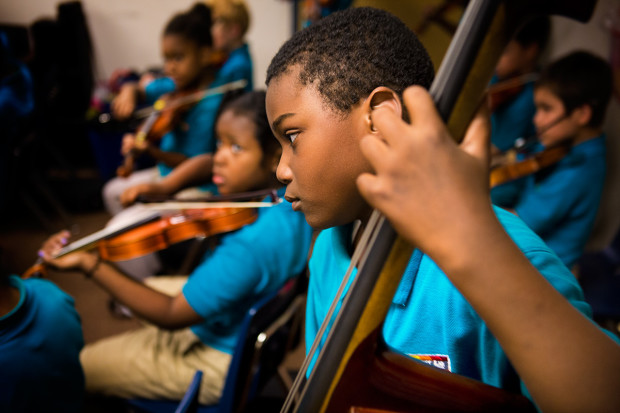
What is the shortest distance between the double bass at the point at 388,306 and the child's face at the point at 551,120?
123 cm

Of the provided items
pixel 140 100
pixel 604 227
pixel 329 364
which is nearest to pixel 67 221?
pixel 140 100

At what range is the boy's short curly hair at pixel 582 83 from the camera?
1.31 metres

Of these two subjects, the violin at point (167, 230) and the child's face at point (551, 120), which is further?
the child's face at point (551, 120)

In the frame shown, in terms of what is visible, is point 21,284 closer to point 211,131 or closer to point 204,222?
point 204,222

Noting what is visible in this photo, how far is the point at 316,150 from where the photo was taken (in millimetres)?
414

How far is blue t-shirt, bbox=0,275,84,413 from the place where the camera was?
2.23 ft

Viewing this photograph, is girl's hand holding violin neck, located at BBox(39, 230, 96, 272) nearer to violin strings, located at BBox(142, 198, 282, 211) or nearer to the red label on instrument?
violin strings, located at BBox(142, 198, 282, 211)

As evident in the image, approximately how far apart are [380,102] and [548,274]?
0.25 meters

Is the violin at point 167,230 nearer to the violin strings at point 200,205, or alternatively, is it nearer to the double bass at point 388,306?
the violin strings at point 200,205

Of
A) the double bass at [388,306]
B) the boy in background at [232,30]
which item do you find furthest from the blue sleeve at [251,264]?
the boy in background at [232,30]

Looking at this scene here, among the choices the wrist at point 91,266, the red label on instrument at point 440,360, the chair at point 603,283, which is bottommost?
the chair at point 603,283

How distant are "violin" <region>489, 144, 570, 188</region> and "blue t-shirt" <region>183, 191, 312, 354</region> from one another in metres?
0.82

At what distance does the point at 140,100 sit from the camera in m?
2.41

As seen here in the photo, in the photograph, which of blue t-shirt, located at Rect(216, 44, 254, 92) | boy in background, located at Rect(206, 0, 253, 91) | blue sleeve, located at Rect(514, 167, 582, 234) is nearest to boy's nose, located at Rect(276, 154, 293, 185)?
blue sleeve, located at Rect(514, 167, 582, 234)
